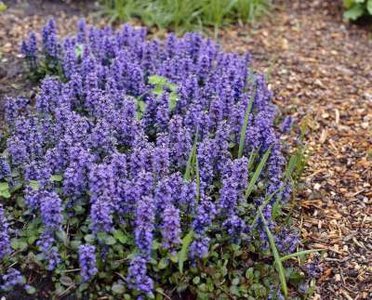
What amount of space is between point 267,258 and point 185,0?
363 cm

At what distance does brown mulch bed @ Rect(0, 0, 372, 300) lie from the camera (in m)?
4.11

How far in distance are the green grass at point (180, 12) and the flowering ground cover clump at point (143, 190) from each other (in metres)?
2.12

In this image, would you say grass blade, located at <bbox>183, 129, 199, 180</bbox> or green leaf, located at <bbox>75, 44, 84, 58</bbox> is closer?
grass blade, located at <bbox>183, 129, 199, 180</bbox>

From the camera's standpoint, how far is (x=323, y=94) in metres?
5.67

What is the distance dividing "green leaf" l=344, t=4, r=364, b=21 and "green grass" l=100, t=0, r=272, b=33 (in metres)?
1.08

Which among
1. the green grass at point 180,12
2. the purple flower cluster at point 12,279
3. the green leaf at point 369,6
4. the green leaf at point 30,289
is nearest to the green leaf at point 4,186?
the purple flower cluster at point 12,279

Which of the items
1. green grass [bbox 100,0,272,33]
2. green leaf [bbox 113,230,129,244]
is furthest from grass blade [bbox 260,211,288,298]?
green grass [bbox 100,0,272,33]

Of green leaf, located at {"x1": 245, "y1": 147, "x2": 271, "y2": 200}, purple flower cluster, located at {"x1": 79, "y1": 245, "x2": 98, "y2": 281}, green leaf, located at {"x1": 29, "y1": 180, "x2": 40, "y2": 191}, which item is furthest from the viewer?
green leaf, located at {"x1": 245, "y1": 147, "x2": 271, "y2": 200}

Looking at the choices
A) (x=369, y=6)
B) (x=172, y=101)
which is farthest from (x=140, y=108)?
(x=369, y=6)

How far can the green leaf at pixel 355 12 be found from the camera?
6785 millimetres

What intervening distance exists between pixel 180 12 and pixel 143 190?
3514 mm

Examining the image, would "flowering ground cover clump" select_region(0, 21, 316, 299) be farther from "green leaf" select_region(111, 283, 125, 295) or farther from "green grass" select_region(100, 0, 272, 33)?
"green grass" select_region(100, 0, 272, 33)

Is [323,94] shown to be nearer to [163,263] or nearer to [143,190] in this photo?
[143,190]

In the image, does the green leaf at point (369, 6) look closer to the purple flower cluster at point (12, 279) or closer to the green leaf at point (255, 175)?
the green leaf at point (255, 175)
